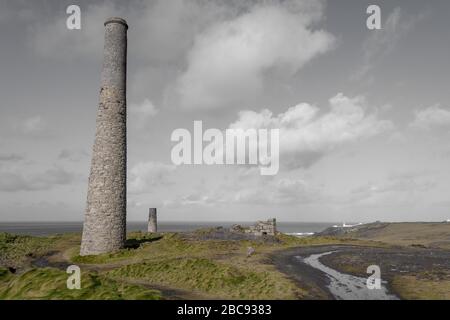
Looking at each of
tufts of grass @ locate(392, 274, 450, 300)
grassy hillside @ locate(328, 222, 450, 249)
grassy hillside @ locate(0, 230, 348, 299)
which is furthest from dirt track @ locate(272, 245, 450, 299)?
grassy hillside @ locate(328, 222, 450, 249)

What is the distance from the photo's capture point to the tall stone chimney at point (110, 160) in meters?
27.0

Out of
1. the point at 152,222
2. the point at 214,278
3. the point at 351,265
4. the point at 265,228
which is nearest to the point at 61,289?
Result: the point at 214,278

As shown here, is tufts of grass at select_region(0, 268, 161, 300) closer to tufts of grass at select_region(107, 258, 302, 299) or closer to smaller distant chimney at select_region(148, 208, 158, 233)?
tufts of grass at select_region(107, 258, 302, 299)

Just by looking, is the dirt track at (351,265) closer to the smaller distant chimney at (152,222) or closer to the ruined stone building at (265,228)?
the ruined stone building at (265,228)

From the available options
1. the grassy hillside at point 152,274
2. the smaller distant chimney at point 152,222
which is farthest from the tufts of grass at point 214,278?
the smaller distant chimney at point 152,222

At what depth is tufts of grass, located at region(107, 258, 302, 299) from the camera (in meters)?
15.4

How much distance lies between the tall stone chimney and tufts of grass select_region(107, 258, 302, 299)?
6.83 m

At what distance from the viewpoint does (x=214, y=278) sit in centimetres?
1789

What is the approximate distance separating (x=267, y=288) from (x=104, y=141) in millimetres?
18474

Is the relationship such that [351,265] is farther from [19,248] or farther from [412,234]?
[412,234]

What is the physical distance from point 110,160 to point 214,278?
14604 millimetres

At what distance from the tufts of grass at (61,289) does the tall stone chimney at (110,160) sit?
36.1ft

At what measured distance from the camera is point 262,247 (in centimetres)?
3291
